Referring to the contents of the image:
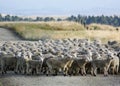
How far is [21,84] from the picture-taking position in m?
27.7

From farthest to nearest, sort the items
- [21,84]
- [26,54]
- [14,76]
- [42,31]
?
[42,31]
[26,54]
[14,76]
[21,84]

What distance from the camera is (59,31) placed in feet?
207

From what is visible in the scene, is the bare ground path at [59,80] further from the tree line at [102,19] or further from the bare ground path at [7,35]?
the tree line at [102,19]

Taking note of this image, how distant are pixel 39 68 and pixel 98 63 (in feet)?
9.72

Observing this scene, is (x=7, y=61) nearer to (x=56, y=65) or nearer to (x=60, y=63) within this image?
(x=56, y=65)

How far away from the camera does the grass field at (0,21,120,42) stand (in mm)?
59062

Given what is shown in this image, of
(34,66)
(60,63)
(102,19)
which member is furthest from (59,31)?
(102,19)

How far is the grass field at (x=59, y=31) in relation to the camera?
5906cm

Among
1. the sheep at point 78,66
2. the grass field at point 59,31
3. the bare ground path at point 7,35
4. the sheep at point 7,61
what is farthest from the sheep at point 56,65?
the bare ground path at point 7,35

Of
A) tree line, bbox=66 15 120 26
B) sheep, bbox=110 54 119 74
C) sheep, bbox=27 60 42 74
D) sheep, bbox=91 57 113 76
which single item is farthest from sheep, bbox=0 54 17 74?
tree line, bbox=66 15 120 26

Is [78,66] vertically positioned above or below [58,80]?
above

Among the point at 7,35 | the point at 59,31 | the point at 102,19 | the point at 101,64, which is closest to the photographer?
the point at 101,64

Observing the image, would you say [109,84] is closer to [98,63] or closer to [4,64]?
[98,63]

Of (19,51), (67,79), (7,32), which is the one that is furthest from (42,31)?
(67,79)
